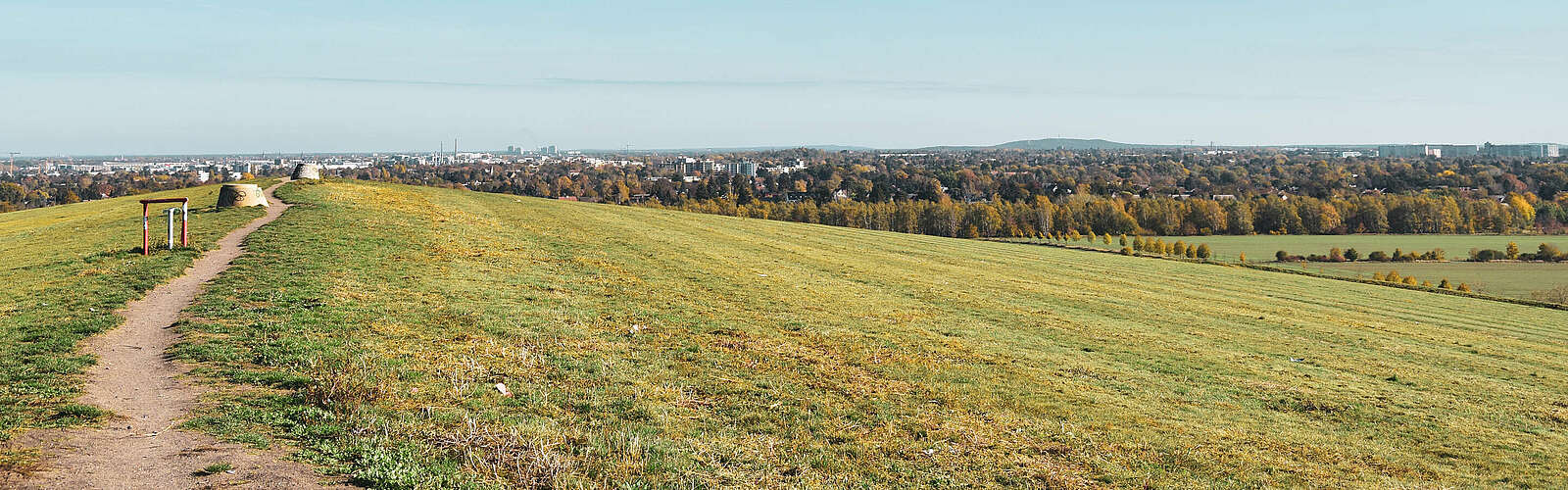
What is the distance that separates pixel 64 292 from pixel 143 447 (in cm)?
1046

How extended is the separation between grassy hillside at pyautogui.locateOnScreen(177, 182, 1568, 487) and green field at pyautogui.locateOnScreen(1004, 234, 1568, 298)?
2108 inches

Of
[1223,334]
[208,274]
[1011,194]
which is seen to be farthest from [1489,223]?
[208,274]

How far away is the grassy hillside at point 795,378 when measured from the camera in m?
9.34

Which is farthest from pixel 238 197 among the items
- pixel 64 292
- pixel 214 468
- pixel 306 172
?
pixel 214 468

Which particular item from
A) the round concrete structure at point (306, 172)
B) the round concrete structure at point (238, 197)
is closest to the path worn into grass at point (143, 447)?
the round concrete structure at point (238, 197)

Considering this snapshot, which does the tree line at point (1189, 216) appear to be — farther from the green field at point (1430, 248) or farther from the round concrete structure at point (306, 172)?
the round concrete structure at point (306, 172)

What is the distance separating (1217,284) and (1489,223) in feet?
349

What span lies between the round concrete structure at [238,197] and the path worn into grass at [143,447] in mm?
23529

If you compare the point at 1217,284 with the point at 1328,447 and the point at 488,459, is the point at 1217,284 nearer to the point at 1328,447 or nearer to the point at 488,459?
the point at 1328,447

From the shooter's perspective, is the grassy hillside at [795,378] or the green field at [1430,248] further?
the green field at [1430,248]

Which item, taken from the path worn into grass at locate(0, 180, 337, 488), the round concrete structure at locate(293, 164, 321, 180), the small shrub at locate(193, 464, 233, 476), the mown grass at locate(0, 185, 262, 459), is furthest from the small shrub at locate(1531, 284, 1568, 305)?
the round concrete structure at locate(293, 164, 321, 180)

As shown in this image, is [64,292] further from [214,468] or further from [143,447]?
[214,468]

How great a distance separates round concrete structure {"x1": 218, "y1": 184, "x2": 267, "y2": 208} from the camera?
3253cm

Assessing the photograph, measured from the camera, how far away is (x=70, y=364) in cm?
1075
